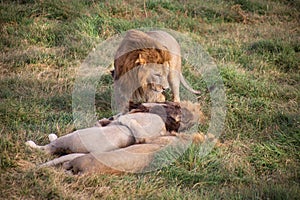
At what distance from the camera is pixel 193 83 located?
671cm

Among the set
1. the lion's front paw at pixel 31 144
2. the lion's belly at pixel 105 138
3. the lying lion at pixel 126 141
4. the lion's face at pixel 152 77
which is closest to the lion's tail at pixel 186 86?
the lion's face at pixel 152 77

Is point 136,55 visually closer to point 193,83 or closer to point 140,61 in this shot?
point 140,61

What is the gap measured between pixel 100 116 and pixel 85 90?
75cm

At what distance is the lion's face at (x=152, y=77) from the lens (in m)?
5.79

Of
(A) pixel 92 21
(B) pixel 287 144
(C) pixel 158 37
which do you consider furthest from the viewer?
(A) pixel 92 21

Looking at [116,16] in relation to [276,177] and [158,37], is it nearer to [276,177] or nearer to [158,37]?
[158,37]

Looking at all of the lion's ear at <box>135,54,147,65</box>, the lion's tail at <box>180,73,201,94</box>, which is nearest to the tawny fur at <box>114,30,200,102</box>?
the lion's ear at <box>135,54,147,65</box>

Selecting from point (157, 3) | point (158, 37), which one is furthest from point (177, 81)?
point (157, 3)

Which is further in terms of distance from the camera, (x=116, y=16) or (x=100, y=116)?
(x=116, y=16)

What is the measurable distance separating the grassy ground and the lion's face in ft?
1.78

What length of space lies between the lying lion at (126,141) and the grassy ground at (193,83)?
11 cm

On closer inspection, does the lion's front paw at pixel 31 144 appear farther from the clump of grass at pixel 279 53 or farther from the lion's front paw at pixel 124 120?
the clump of grass at pixel 279 53

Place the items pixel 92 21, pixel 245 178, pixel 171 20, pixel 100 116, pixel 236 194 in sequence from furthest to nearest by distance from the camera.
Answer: pixel 171 20 < pixel 92 21 < pixel 100 116 < pixel 245 178 < pixel 236 194

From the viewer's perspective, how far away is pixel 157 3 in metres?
9.21
